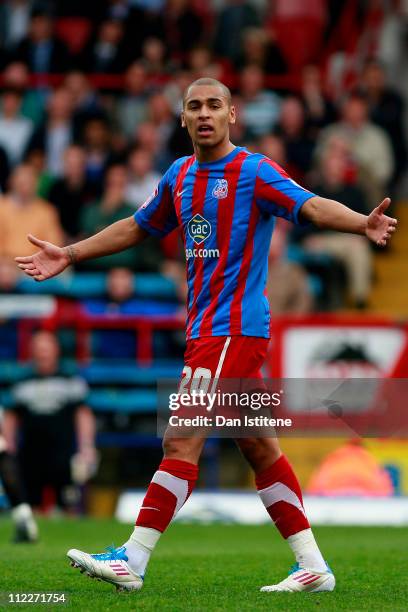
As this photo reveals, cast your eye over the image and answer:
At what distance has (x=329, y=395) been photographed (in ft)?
25.5

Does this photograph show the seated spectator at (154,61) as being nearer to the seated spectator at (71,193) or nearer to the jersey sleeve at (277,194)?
the seated spectator at (71,193)

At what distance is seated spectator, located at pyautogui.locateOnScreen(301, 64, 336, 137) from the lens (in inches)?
668

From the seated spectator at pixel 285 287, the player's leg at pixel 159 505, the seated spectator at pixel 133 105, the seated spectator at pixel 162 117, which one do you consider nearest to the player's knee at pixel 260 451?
the player's leg at pixel 159 505

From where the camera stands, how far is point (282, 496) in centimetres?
653

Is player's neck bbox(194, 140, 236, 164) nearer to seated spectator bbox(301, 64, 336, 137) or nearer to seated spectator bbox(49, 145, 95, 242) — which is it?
seated spectator bbox(49, 145, 95, 242)

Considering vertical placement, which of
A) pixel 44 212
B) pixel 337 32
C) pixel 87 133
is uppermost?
pixel 337 32

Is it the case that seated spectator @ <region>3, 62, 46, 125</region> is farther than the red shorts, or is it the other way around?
seated spectator @ <region>3, 62, 46, 125</region>

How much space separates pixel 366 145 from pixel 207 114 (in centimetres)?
1046

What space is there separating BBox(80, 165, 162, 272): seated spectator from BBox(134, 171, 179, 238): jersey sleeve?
799 centimetres

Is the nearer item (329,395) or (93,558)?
(93,558)

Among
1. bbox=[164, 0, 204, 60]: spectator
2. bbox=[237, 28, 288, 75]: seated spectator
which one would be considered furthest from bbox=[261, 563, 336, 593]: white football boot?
bbox=[164, 0, 204, 60]: spectator

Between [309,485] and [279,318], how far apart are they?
1622 mm

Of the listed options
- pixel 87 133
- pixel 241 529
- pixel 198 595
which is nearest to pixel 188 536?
pixel 241 529

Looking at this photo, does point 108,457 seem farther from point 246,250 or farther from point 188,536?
point 246,250
